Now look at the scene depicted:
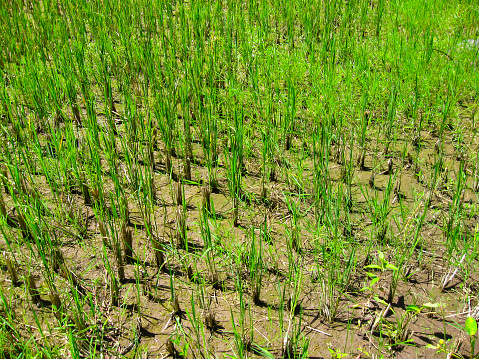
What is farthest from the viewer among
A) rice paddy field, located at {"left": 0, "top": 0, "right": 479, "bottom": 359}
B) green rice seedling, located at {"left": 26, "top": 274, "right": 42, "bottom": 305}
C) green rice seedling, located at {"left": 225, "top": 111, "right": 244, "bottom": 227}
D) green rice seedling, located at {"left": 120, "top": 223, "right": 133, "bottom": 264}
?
green rice seedling, located at {"left": 225, "top": 111, "right": 244, "bottom": 227}

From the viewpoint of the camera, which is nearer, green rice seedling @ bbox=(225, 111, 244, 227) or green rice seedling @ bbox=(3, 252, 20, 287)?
green rice seedling @ bbox=(3, 252, 20, 287)

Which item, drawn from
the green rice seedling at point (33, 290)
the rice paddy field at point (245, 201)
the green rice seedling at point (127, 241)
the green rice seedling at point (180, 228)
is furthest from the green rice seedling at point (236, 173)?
the green rice seedling at point (33, 290)

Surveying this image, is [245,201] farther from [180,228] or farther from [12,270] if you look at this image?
[12,270]

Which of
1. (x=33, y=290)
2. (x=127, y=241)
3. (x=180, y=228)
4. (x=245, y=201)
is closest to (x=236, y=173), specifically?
(x=245, y=201)

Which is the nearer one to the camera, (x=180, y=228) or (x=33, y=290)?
(x=33, y=290)

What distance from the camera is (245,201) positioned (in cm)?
260

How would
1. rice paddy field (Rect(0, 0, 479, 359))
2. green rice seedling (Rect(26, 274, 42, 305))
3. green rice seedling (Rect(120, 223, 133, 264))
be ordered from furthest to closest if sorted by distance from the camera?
green rice seedling (Rect(120, 223, 133, 264)) < green rice seedling (Rect(26, 274, 42, 305)) < rice paddy field (Rect(0, 0, 479, 359))

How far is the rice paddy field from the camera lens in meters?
1.93

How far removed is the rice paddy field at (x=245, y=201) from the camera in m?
1.93

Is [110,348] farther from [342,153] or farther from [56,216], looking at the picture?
[342,153]

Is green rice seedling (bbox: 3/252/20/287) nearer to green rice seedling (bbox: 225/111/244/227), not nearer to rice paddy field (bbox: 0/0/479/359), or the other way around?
rice paddy field (bbox: 0/0/479/359)

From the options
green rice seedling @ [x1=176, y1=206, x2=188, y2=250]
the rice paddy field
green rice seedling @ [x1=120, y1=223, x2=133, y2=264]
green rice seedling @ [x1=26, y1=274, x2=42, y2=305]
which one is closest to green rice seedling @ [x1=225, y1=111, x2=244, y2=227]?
the rice paddy field

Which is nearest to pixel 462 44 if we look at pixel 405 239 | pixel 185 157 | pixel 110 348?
pixel 405 239

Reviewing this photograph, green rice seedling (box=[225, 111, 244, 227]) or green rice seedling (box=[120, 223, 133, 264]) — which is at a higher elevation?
green rice seedling (box=[225, 111, 244, 227])
